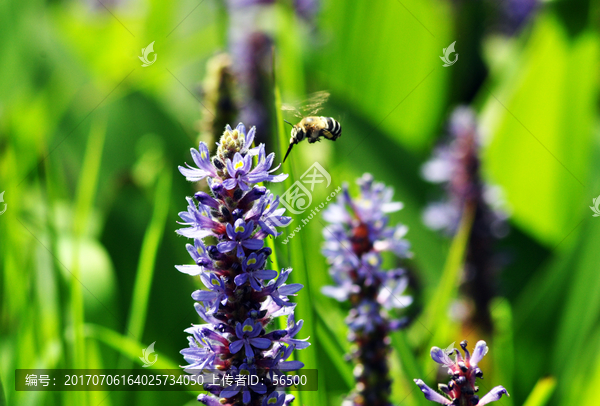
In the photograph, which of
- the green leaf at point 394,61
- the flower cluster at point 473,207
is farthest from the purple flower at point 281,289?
the green leaf at point 394,61

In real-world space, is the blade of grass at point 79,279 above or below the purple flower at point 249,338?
above

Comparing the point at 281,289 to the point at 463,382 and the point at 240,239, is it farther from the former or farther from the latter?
the point at 463,382

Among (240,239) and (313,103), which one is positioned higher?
(313,103)

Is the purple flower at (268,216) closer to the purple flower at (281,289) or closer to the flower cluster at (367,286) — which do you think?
the purple flower at (281,289)

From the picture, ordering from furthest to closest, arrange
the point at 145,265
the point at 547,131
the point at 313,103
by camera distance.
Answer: the point at 547,131 → the point at 145,265 → the point at 313,103

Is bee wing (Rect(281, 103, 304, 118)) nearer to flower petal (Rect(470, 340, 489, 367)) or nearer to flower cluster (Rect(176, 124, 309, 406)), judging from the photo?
flower cluster (Rect(176, 124, 309, 406))

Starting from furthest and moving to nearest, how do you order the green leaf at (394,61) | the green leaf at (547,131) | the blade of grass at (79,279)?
the green leaf at (394,61), the green leaf at (547,131), the blade of grass at (79,279)

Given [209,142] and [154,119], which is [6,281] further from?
[154,119]

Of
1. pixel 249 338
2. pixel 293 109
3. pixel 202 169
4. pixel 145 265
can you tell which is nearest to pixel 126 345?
pixel 145 265
